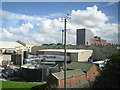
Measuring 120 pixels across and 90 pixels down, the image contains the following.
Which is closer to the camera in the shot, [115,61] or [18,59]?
[115,61]

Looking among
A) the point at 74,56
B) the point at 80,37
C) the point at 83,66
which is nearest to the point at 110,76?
the point at 83,66

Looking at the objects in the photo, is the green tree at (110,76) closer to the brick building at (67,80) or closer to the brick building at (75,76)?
the brick building at (67,80)

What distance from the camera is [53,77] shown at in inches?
574

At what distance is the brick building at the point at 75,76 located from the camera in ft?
46.6

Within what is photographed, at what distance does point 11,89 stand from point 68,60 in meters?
20.0

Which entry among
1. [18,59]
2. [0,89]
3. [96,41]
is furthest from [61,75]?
[96,41]

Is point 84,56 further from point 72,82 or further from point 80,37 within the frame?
point 80,37

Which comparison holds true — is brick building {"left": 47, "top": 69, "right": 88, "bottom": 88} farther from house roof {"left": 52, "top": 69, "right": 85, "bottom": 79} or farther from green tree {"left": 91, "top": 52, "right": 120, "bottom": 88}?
green tree {"left": 91, "top": 52, "right": 120, "bottom": 88}

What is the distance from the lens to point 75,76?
1609cm

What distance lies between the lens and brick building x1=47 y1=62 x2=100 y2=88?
14208 millimetres

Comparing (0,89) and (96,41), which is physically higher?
(96,41)

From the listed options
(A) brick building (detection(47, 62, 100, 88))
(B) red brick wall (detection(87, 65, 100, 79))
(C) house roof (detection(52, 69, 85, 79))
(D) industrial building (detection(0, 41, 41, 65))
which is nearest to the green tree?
(A) brick building (detection(47, 62, 100, 88))

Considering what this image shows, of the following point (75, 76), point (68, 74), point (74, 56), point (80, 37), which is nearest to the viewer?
point (68, 74)

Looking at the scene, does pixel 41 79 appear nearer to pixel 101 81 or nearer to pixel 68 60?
pixel 101 81
